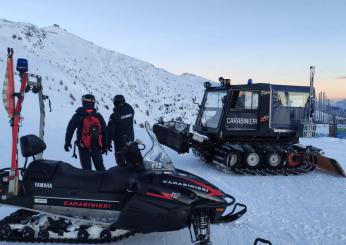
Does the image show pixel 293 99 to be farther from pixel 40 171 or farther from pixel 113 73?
pixel 113 73

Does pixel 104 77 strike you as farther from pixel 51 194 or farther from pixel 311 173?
pixel 51 194

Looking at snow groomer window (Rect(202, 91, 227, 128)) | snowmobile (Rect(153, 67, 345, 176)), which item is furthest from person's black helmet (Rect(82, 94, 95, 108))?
snow groomer window (Rect(202, 91, 227, 128))

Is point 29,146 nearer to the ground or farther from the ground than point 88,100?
nearer to the ground

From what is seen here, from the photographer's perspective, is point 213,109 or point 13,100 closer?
point 13,100

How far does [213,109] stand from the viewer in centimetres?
1041

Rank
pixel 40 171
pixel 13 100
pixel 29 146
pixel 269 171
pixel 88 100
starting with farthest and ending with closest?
pixel 269 171 → pixel 88 100 → pixel 40 171 → pixel 29 146 → pixel 13 100

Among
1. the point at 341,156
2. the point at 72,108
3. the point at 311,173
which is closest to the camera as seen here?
the point at 311,173

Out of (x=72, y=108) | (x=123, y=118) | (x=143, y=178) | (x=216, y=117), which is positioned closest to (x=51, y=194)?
(x=143, y=178)

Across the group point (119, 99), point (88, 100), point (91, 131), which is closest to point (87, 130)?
point (91, 131)

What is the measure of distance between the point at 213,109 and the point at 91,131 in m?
4.91

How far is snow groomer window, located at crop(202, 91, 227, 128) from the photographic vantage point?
10073mm

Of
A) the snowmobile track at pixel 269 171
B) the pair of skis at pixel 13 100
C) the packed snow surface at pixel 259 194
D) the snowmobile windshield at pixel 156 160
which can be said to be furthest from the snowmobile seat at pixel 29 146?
the snowmobile track at pixel 269 171

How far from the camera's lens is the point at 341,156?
1257 cm

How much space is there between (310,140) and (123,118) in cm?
1225
